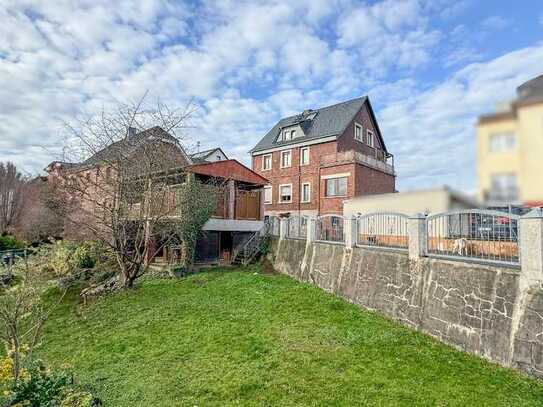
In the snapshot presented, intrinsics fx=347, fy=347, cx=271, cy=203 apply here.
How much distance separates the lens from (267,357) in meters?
6.53

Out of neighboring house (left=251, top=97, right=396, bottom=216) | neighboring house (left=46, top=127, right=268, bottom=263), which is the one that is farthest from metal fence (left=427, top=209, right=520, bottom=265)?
neighboring house (left=251, top=97, right=396, bottom=216)

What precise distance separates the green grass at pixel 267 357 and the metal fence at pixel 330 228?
191 cm

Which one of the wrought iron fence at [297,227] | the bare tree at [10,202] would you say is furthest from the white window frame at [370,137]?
the bare tree at [10,202]

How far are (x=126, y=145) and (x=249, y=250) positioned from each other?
7.28 metres

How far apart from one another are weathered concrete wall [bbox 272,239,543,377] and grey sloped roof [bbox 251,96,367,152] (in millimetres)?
16671

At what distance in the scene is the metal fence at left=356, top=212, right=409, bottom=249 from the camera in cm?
770

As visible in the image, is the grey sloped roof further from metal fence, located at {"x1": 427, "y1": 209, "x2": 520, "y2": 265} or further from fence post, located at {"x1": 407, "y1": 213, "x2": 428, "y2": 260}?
metal fence, located at {"x1": 427, "y1": 209, "x2": 520, "y2": 265}

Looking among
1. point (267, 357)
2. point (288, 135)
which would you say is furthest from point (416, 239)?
point (288, 135)

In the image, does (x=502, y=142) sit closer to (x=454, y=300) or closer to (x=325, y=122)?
(x=454, y=300)

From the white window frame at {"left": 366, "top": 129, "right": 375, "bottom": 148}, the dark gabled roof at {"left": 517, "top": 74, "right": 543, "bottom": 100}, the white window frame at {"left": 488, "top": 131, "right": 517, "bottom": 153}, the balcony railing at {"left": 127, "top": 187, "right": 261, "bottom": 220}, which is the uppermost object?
the white window frame at {"left": 366, "top": 129, "right": 375, "bottom": 148}

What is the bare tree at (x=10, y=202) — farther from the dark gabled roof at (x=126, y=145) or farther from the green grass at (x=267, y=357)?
the green grass at (x=267, y=357)

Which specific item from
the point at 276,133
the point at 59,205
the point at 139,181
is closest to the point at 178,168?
the point at 139,181

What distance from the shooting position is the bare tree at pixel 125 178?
13188 mm

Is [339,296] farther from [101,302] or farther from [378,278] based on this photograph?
[101,302]
